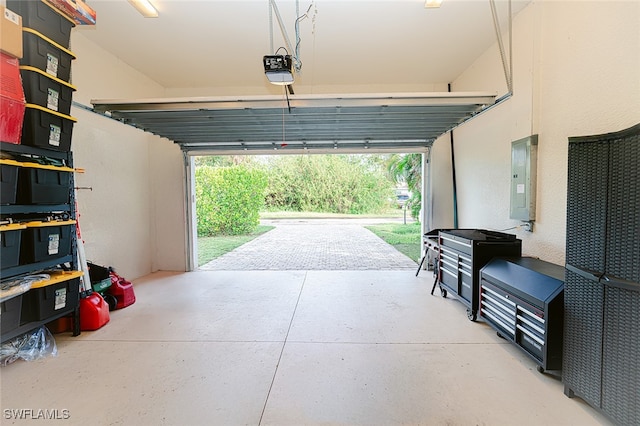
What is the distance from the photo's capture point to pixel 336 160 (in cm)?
1867

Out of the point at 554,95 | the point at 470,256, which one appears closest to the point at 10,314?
the point at 470,256

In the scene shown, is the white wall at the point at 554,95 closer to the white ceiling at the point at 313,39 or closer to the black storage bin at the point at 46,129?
the white ceiling at the point at 313,39

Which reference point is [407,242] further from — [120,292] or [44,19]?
[44,19]

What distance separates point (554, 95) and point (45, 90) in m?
4.83

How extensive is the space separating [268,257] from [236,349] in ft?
13.6

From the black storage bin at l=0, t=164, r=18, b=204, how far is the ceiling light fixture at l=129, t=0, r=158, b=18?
2.10 metres

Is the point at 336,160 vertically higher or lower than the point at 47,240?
higher

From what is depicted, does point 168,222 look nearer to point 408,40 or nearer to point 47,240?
point 47,240

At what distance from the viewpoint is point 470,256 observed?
303cm

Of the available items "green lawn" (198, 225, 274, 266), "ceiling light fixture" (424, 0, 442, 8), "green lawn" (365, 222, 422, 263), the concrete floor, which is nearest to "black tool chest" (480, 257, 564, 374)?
the concrete floor

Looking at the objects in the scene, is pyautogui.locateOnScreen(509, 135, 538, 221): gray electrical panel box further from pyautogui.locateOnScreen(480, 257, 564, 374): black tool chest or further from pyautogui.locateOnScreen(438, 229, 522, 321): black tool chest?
pyautogui.locateOnScreen(480, 257, 564, 374): black tool chest

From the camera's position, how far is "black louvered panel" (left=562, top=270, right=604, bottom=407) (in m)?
1.64

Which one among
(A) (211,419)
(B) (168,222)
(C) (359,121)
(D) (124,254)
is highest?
(C) (359,121)

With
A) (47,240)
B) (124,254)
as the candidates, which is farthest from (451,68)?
(124,254)
